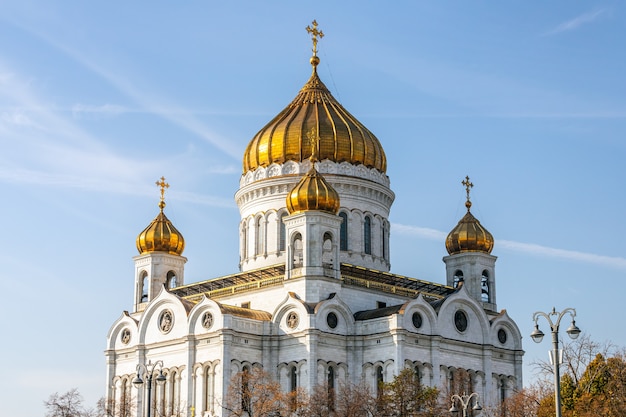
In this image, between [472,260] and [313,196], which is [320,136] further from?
[472,260]

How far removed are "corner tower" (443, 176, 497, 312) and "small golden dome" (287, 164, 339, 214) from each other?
9.28 meters

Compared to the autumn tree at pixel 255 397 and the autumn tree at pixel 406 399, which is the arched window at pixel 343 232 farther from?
the autumn tree at pixel 406 399

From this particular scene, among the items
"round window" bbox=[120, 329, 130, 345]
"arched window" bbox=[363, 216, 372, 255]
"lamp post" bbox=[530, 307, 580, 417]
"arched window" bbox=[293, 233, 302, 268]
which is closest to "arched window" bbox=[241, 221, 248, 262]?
"arched window" bbox=[293, 233, 302, 268]

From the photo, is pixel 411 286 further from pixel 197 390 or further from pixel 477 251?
pixel 197 390

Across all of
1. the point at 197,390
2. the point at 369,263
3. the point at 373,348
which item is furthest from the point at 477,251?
the point at 197,390

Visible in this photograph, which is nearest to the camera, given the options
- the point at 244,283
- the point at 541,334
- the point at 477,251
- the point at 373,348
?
the point at 541,334

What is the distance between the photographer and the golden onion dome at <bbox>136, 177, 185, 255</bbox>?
5812cm

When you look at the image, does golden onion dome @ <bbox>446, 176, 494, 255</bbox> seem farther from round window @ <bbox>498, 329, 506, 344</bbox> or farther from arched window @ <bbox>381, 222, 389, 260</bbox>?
round window @ <bbox>498, 329, 506, 344</bbox>

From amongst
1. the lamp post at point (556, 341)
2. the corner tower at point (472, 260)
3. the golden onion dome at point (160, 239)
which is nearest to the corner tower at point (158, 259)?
the golden onion dome at point (160, 239)

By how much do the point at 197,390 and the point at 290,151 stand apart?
1359cm

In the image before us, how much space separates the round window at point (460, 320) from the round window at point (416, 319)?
2.74 meters

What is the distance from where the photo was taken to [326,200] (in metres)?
50.6

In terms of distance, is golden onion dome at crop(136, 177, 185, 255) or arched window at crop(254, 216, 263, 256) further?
golden onion dome at crop(136, 177, 185, 255)

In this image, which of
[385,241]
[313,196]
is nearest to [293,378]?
[313,196]
